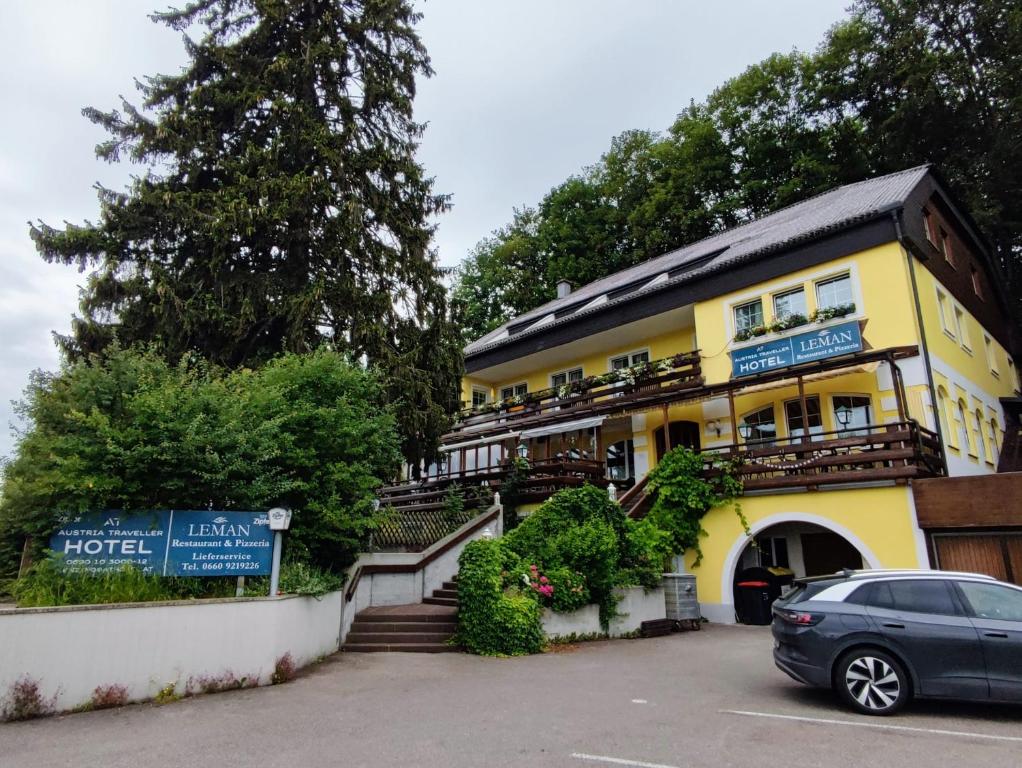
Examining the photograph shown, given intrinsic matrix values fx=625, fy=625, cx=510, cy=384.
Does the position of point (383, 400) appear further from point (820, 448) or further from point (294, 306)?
point (820, 448)

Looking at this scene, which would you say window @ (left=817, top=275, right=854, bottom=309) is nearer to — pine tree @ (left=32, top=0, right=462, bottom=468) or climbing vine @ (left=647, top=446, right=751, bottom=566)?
climbing vine @ (left=647, top=446, right=751, bottom=566)

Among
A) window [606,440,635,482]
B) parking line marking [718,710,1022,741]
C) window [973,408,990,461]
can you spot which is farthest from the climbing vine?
window [973,408,990,461]

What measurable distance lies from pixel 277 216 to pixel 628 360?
13.0 meters

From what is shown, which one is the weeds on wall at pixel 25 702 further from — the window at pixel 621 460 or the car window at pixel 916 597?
the window at pixel 621 460

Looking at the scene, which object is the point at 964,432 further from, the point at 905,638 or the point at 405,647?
the point at 405,647

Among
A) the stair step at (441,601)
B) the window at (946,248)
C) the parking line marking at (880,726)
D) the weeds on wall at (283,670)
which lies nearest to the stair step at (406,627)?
→ the stair step at (441,601)

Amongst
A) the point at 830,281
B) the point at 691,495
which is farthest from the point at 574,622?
the point at 830,281

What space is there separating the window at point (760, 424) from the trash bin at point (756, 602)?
460 cm

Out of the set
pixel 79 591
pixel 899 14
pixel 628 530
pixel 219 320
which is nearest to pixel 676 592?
pixel 628 530

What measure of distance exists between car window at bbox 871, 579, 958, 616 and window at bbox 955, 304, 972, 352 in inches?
579

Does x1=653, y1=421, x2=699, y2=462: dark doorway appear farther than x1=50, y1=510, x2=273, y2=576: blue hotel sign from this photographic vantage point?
Yes

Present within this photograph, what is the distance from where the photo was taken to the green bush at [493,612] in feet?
35.1

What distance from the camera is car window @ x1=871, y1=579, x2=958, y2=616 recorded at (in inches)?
265

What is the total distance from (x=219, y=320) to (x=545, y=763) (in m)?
12.8
